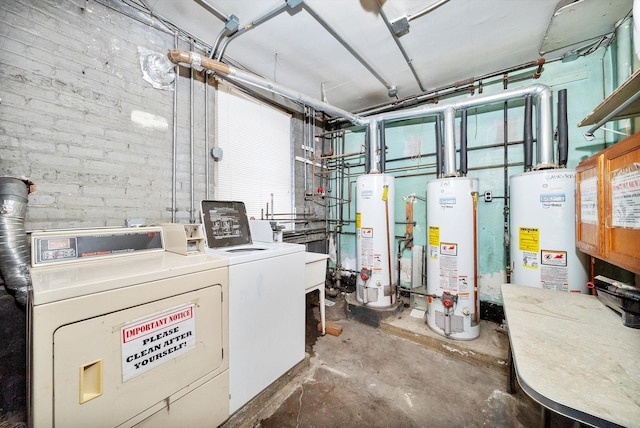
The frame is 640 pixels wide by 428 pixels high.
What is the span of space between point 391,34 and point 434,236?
1998mm

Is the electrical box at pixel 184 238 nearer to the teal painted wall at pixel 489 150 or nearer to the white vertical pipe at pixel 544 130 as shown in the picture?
the teal painted wall at pixel 489 150

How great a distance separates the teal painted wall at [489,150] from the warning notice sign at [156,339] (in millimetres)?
2933

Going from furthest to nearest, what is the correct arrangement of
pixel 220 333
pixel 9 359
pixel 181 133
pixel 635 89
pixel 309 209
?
pixel 309 209 < pixel 181 133 < pixel 9 359 < pixel 220 333 < pixel 635 89

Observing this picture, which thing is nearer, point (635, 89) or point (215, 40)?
point (635, 89)

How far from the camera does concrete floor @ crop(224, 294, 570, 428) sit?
159 centimetres

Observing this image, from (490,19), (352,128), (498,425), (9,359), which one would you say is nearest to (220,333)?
(9,359)

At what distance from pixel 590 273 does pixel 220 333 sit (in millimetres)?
2780

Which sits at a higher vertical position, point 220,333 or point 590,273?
point 590,273

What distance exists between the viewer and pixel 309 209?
Answer: 3873 mm

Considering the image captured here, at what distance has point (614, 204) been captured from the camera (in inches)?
50.3

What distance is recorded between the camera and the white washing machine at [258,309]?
149 cm

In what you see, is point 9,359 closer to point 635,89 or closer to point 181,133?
point 181,133

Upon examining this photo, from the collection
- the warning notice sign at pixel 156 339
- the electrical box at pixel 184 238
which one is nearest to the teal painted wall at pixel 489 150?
the electrical box at pixel 184 238

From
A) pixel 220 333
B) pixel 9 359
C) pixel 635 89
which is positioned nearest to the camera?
pixel 635 89
